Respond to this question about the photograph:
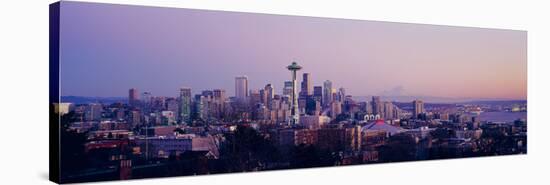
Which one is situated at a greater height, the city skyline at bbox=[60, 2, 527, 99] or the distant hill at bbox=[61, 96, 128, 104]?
the city skyline at bbox=[60, 2, 527, 99]

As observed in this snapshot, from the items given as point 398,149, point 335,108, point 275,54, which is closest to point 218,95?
point 275,54

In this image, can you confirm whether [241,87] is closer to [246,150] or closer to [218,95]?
[218,95]

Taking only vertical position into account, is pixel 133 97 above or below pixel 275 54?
below

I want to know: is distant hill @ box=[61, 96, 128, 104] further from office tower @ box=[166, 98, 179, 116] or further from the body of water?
the body of water

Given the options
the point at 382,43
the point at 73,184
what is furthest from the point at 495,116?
the point at 73,184

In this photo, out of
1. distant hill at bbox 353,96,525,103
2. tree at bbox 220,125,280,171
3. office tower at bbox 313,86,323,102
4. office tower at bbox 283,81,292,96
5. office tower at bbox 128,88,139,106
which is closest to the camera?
office tower at bbox 128,88,139,106

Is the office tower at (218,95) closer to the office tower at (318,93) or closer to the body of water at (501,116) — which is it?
the office tower at (318,93)

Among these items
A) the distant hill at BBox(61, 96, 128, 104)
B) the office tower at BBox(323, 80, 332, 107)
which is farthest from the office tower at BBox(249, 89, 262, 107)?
the distant hill at BBox(61, 96, 128, 104)
